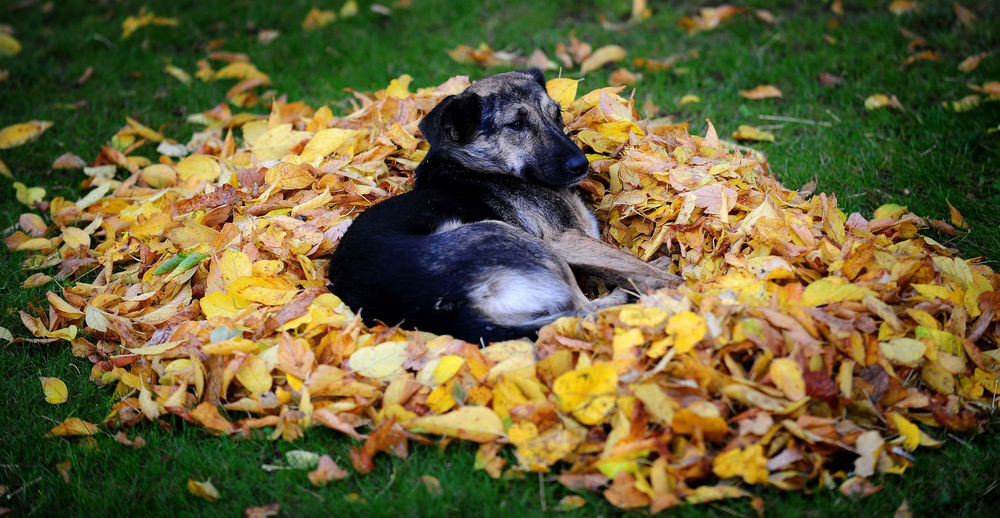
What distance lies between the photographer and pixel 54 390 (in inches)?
159

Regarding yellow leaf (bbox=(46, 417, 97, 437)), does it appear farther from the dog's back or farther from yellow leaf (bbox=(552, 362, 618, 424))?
yellow leaf (bbox=(552, 362, 618, 424))

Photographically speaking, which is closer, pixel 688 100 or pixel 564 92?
pixel 564 92

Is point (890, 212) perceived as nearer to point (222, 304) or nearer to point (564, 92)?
point (564, 92)

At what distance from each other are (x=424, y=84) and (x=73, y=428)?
469 centimetres

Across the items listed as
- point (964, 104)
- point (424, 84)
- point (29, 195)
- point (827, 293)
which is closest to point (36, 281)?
point (29, 195)

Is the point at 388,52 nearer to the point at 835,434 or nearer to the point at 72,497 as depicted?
the point at 72,497

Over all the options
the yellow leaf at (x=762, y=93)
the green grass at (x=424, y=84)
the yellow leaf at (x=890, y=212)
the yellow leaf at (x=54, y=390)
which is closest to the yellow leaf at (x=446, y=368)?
the green grass at (x=424, y=84)

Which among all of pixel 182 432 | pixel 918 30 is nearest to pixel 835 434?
pixel 182 432

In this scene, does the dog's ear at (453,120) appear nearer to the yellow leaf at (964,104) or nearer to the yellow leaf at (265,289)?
the yellow leaf at (265,289)

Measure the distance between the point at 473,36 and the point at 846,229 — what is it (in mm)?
5193

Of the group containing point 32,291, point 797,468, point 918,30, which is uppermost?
point 918,30

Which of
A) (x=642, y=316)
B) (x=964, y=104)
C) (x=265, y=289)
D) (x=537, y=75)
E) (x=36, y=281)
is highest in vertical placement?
(x=537, y=75)

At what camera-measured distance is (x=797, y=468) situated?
10.3 feet

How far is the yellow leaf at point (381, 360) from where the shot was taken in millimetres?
3590
